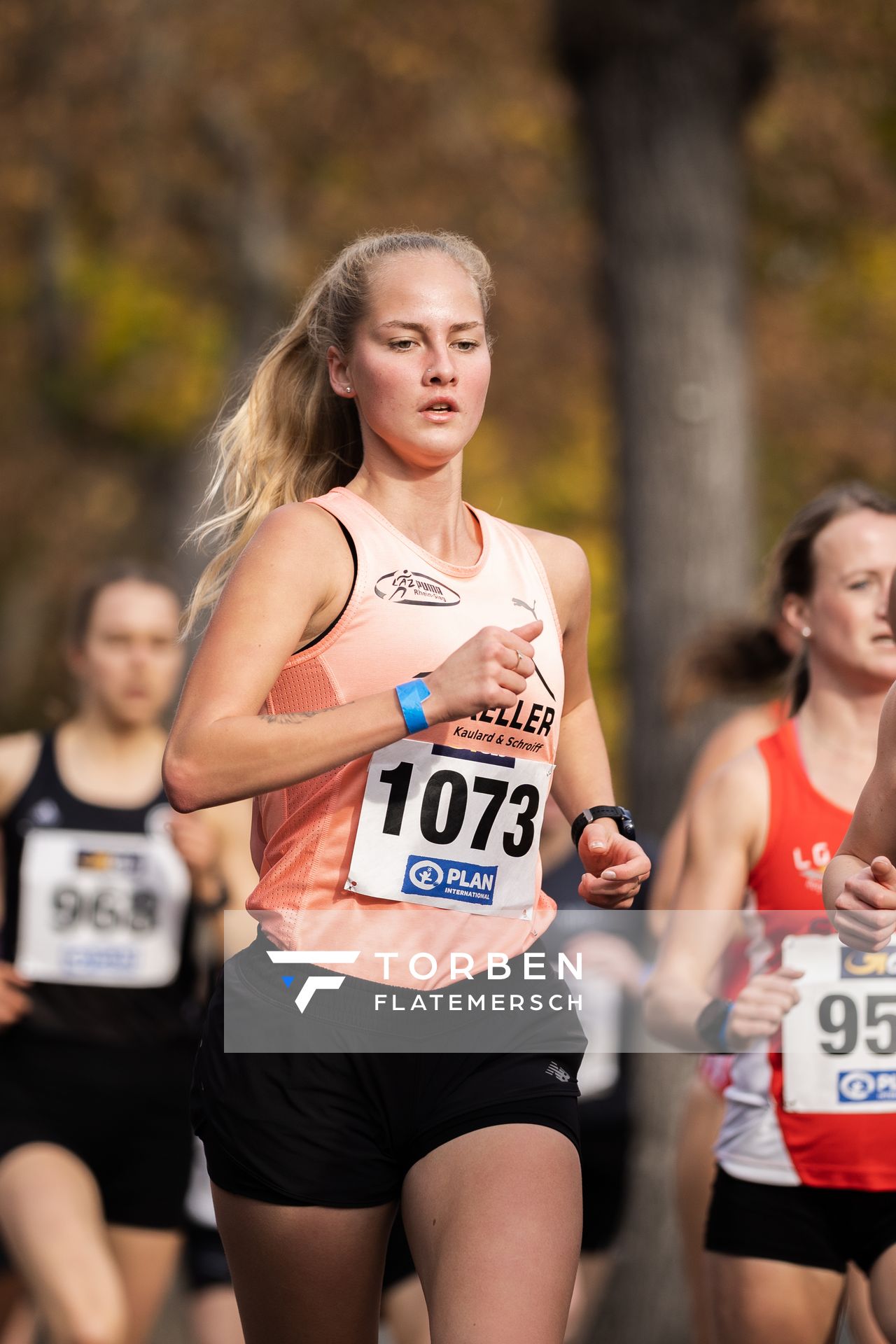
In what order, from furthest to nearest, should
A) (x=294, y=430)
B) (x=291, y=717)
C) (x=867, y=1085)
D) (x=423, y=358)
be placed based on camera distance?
(x=867, y=1085) → (x=294, y=430) → (x=423, y=358) → (x=291, y=717)

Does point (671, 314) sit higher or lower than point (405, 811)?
higher

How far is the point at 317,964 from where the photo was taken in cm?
292

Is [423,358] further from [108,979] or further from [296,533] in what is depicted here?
[108,979]

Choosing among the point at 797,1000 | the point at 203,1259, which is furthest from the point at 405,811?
the point at 203,1259

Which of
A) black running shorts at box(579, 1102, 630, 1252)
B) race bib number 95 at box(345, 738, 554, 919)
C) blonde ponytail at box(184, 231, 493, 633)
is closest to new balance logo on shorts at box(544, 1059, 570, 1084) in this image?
race bib number 95 at box(345, 738, 554, 919)

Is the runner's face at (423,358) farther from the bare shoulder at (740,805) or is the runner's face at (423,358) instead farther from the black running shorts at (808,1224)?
the black running shorts at (808,1224)

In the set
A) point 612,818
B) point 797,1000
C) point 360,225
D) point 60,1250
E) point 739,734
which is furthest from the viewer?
point 360,225

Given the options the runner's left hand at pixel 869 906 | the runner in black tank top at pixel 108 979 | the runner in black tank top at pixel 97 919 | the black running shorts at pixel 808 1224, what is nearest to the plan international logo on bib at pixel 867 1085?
the black running shorts at pixel 808 1224

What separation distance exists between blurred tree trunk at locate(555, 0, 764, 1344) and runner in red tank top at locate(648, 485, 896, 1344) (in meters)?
4.11

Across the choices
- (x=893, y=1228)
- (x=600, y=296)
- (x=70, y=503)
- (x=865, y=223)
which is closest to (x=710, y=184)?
(x=600, y=296)

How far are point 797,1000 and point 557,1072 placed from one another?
0.74m

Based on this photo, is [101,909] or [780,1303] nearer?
[780,1303]

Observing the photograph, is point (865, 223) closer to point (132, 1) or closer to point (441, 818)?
point (132, 1)

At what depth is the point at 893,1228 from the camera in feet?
11.7
